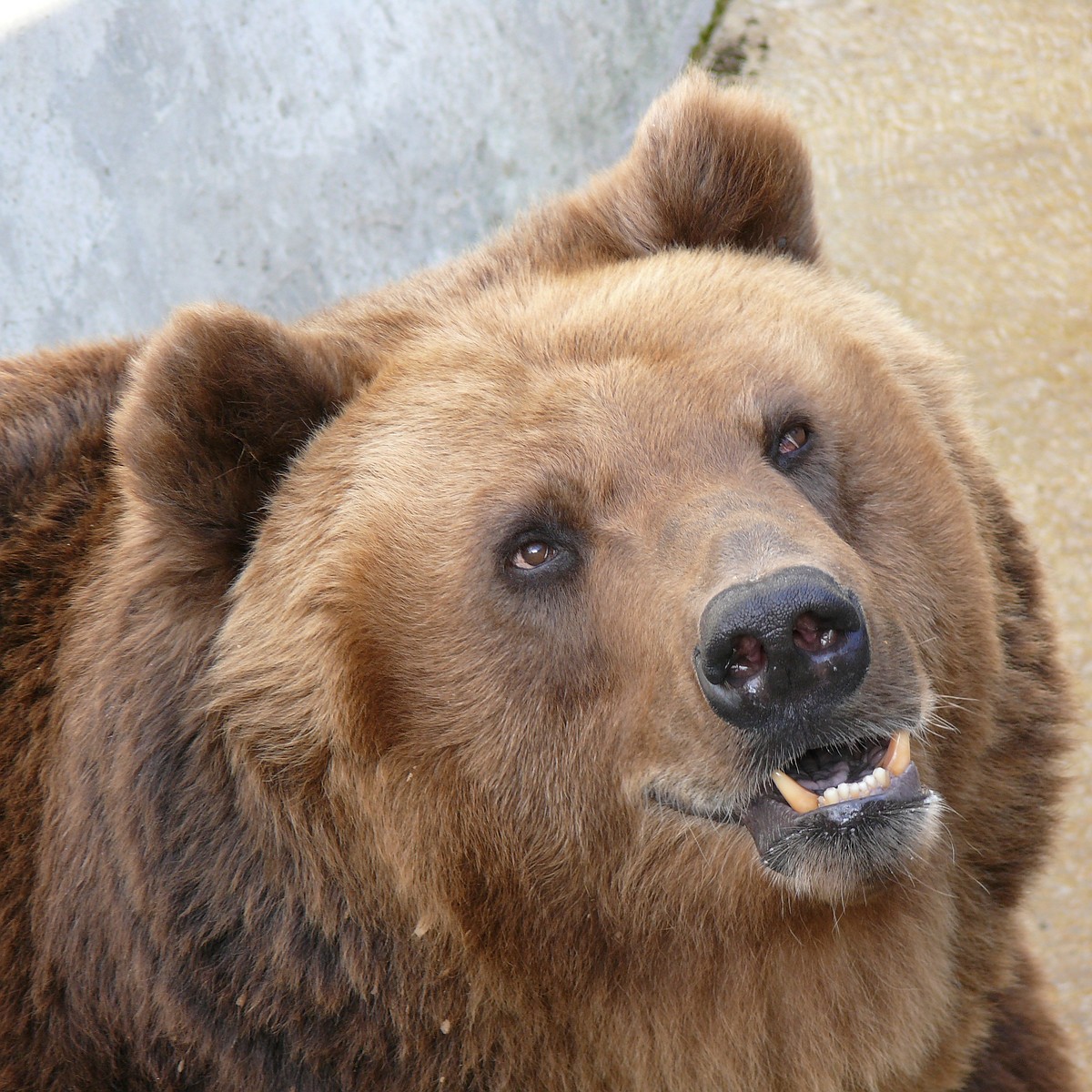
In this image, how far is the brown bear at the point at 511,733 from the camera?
3193 mm

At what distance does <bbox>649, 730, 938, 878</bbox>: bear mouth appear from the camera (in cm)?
300

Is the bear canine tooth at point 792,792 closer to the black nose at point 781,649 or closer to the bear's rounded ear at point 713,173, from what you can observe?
the black nose at point 781,649

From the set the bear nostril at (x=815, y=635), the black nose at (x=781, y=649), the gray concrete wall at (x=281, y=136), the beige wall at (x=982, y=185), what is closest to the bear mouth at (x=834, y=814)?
the black nose at (x=781, y=649)

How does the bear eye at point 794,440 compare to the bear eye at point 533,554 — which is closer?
the bear eye at point 533,554

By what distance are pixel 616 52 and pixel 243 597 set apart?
14.5ft

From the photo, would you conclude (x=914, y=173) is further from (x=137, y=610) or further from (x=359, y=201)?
(x=137, y=610)

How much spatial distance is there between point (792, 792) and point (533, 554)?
0.80 m

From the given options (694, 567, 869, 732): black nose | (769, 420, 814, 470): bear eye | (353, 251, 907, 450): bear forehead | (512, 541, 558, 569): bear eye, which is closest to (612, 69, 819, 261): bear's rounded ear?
(353, 251, 907, 450): bear forehead

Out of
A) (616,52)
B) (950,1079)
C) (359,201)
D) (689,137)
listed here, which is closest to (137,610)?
(689,137)

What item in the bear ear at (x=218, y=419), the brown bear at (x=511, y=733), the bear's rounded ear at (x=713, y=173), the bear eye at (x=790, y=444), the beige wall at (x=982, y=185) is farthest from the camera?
the beige wall at (x=982, y=185)

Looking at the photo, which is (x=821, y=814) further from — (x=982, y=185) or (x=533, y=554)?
(x=982, y=185)

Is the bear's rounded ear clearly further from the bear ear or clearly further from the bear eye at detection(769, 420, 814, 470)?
the bear ear

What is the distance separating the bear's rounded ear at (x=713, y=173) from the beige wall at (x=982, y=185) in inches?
108

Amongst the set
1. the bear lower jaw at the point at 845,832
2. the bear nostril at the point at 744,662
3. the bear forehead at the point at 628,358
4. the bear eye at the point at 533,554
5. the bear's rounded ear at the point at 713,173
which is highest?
the bear's rounded ear at the point at 713,173
